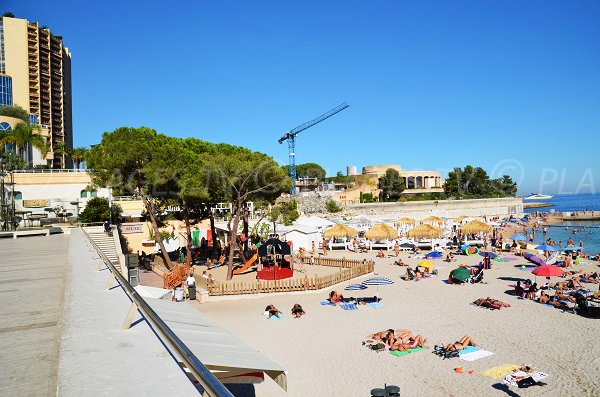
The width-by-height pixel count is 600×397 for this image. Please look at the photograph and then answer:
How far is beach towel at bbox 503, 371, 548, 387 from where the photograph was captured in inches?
369

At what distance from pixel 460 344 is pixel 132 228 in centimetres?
2411

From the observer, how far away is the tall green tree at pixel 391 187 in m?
86.4

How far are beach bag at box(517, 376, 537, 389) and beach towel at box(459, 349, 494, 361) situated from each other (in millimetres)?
1510

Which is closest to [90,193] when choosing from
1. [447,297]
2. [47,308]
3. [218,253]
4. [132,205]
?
[132,205]

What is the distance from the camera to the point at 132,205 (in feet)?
114

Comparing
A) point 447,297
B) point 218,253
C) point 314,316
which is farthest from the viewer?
point 218,253

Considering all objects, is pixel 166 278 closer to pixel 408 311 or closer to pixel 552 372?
pixel 408 311

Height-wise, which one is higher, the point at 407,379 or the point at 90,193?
the point at 90,193

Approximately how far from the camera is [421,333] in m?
12.8

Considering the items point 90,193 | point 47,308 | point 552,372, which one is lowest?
Result: point 552,372

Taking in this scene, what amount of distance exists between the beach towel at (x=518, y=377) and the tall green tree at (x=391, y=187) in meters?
76.1

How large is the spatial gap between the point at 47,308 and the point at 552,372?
10699 mm

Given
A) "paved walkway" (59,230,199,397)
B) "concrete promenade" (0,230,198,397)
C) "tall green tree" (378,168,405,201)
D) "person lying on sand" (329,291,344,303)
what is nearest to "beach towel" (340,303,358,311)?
"person lying on sand" (329,291,344,303)

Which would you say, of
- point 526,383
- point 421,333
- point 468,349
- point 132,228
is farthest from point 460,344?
point 132,228
